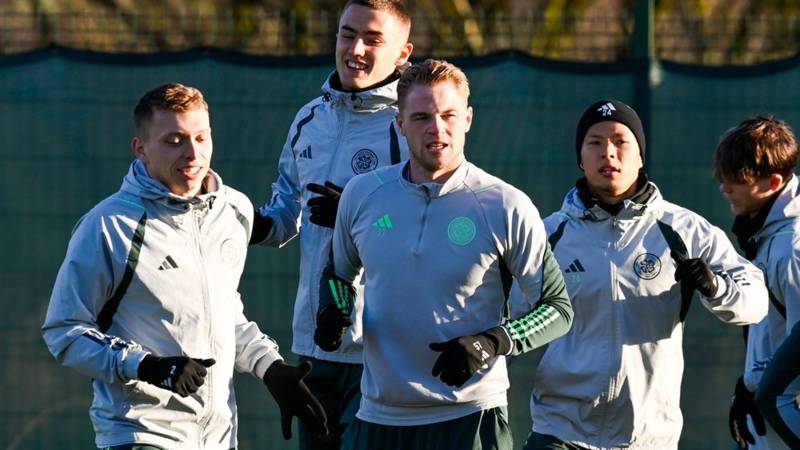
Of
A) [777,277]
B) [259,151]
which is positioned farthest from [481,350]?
[259,151]

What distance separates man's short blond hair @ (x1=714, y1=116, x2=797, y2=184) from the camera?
6152 millimetres

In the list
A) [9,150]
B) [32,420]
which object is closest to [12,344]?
[32,420]

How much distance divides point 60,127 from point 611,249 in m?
3.45

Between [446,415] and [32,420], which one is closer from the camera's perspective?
[446,415]

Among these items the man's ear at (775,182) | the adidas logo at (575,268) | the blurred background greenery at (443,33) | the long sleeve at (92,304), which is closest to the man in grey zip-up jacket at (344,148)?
the adidas logo at (575,268)

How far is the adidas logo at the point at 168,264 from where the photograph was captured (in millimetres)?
5273

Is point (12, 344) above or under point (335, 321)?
under

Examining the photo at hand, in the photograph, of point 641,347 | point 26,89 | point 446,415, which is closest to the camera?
point 446,415

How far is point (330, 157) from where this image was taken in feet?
21.0

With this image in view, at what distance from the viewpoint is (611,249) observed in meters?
6.03

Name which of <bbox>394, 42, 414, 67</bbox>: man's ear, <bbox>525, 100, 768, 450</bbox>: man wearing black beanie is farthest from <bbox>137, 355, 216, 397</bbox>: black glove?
<bbox>394, 42, 414, 67</bbox>: man's ear

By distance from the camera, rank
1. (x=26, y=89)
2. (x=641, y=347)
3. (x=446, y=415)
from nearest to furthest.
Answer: (x=446, y=415) < (x=641, y=347) < (x=26, y=89)

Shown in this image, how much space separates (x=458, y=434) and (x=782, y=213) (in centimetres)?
178

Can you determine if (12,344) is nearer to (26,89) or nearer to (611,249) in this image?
(26,89)
